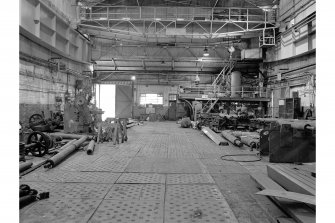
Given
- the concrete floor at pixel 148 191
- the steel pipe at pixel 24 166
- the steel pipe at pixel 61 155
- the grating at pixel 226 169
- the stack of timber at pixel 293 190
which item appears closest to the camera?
the stack of timber at pixel 293 190

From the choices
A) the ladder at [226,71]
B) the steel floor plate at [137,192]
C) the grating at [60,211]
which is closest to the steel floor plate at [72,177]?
the steel floor plate at [137,192]

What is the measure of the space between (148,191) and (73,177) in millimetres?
1769

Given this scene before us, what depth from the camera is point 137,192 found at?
3803 millimetres

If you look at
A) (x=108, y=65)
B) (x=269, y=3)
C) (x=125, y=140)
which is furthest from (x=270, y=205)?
(x=108, y=65)

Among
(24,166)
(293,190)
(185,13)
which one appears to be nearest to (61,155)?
(24,166)

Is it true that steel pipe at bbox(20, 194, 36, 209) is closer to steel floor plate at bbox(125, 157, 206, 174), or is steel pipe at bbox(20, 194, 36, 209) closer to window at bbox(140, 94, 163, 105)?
steel floor plate at bbox(125, 157, 206, 174)

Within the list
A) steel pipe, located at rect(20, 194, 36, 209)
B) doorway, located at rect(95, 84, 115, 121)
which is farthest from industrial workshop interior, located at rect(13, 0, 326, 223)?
doorway, located at rect(95, 84, 115, 121)

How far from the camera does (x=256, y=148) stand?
798 cm

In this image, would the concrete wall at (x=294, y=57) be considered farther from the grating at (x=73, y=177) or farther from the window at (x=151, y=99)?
the grating at (x=73, y=177)

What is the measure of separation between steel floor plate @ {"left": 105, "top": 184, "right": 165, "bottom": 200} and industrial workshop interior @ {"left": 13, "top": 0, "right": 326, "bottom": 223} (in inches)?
0.7

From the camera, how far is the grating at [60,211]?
2.89m

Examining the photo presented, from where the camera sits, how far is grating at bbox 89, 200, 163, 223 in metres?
2.89

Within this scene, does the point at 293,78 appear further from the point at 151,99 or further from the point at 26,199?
the point at 26,199

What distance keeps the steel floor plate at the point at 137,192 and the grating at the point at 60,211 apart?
36cm
